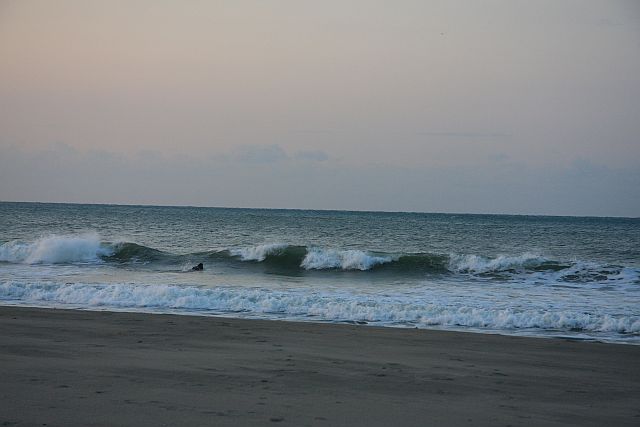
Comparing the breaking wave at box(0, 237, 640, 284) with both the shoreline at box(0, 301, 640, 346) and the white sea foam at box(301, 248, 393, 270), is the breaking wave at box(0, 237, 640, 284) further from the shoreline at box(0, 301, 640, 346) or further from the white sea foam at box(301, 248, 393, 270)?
the shoreline at box(0, 301, 640, 346)

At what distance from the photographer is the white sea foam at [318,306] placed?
44.0 feet

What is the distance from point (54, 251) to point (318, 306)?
55.5 feet

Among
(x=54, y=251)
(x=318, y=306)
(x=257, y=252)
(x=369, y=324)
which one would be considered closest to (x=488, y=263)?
(x=257, y=252)

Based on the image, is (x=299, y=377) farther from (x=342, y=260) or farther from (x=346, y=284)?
(x=342, y=260)

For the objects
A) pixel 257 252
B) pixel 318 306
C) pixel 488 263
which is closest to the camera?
pixel 318 306

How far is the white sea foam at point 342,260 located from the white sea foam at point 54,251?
9.10 metres

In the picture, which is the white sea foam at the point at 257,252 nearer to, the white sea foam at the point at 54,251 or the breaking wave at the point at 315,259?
the breaking wave at the point at 315,259

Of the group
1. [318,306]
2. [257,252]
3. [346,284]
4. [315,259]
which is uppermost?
[257,252]

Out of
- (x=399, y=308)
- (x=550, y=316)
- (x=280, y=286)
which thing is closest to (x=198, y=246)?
(x=280, y=286)

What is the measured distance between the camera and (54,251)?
2762cm

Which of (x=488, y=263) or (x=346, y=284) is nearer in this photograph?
(x=346, y=284)

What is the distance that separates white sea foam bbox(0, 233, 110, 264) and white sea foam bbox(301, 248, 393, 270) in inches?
358

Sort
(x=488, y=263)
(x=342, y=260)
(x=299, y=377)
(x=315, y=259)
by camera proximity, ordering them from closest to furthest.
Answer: (x=299, y=377) → (x=488, y=263) → (x=342, y=260) → (x=315, y=259)

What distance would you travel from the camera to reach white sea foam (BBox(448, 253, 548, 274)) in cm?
2597
